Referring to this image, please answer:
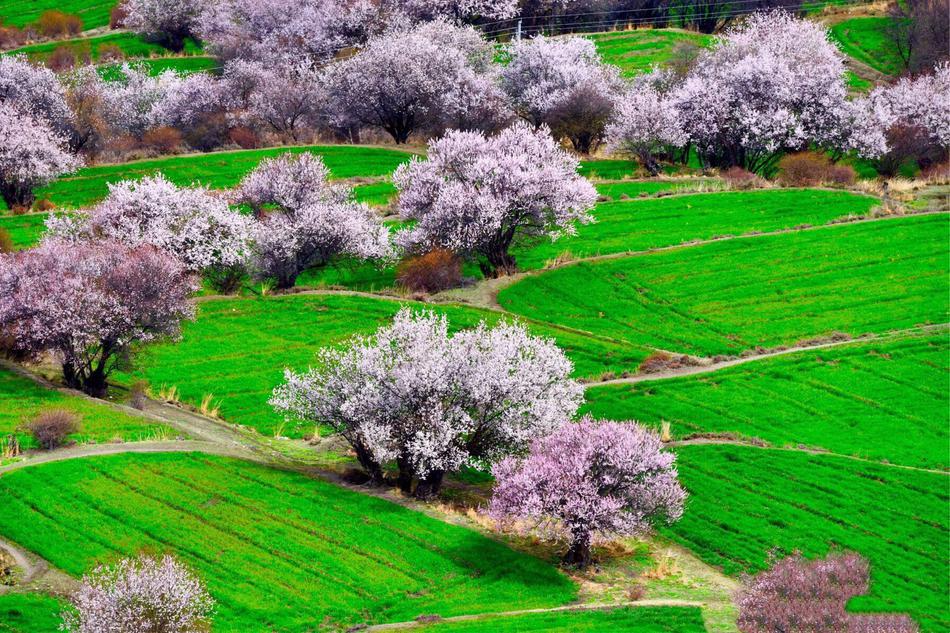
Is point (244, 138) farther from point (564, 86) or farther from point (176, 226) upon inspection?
point (176, 226)

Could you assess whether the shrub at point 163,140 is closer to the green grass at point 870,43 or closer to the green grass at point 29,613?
the green grass at point 870,43

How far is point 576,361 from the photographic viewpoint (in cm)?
7138

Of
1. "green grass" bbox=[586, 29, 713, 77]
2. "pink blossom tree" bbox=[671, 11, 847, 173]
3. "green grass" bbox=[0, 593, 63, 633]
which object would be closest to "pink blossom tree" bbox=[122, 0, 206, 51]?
"green grass" bbox=[586, 29, 713, 77]

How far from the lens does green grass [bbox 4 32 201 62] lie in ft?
486

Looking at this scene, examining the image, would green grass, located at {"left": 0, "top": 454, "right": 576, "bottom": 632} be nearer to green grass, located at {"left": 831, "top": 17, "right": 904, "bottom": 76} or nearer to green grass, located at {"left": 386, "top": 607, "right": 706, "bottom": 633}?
green grass, located at {"left": 386, "top": 607, "right": 706, "bottom": 633}

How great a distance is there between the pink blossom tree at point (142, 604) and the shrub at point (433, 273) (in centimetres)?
3805

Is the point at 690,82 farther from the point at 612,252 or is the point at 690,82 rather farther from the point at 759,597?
the point at 759,597

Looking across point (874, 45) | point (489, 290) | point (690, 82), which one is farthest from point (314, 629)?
point (874, 45)

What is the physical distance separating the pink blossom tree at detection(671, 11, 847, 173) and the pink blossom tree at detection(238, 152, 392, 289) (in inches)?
1223

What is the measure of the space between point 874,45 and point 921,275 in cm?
6232

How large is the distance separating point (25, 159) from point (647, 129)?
4509cm

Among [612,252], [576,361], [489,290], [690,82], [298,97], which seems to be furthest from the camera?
[298,97]

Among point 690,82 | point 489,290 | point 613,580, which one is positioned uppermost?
point 690,82

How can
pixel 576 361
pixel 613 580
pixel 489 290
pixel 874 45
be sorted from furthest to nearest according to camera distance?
pixel 874 45
pixel 489 290
pixel 576 361
pixel 613 580
